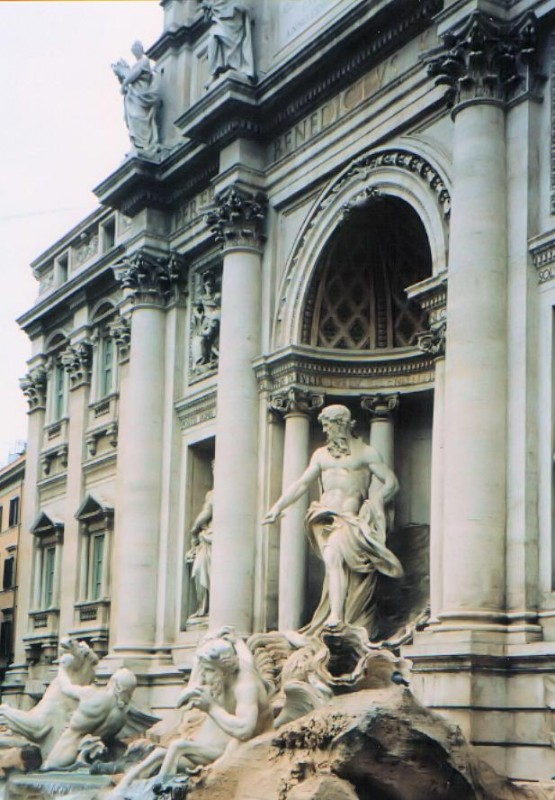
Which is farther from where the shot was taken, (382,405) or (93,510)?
(93,510)

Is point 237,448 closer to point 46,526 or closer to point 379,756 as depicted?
point 379,756

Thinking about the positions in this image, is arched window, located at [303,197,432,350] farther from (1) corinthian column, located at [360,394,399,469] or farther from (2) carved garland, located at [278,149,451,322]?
(1) corinthian column, located at [360,394,399,469]

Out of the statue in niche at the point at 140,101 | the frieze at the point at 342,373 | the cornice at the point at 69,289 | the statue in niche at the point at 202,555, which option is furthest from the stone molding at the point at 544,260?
the cornice at the point at 69,289

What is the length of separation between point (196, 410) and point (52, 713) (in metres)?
6.32

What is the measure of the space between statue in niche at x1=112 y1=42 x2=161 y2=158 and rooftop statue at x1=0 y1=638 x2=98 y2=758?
10077 mm

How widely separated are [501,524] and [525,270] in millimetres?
3131

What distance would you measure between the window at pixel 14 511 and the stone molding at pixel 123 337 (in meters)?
20.8

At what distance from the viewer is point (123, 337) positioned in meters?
29.7

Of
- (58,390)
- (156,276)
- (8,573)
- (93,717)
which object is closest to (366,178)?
(156,276)

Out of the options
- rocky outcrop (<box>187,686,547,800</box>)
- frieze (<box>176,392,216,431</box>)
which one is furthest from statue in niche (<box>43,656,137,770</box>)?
rocky outcrop (<box>187,686,547,800</box>)

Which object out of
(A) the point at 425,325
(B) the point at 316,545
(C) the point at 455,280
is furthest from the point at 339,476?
(C) the point at 455,280

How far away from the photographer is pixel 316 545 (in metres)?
21.4

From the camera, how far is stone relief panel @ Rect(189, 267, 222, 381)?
84.2 ft

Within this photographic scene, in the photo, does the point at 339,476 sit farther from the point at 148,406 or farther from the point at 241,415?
the point at 148,406
